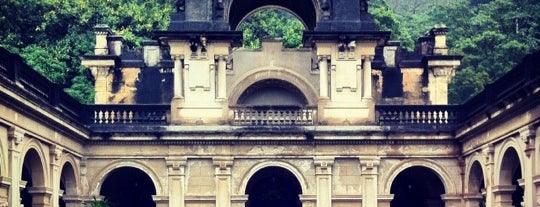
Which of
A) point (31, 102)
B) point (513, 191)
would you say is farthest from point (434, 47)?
point (31, 102)

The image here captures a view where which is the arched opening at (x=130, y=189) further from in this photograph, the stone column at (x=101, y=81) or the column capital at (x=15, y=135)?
the column capital at (x=15, y=135)

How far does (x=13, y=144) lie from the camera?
94.3ft

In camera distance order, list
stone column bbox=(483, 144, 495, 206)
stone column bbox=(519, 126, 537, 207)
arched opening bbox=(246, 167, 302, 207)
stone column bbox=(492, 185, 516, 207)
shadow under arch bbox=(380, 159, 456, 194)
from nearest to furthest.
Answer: stone column bbox=(519, 126, 537, 207), stone column bbox=(492, 185, 516, 207), stone column bbox=(483, 144, 495, 206), shadow under arch bbox=(380, 159, 456, 194), arched opening bbox=(246, 167, 302, 207)

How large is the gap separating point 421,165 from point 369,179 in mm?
1655

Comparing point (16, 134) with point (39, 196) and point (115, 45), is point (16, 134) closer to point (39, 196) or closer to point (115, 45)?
point (39, 196)

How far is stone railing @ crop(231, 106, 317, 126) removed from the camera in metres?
37.2

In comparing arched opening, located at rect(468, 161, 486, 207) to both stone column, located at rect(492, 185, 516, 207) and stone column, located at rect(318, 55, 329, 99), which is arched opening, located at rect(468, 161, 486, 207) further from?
stone column, located at rect(318, 55, 329, 99)

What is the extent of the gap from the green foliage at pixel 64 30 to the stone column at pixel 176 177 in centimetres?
1426

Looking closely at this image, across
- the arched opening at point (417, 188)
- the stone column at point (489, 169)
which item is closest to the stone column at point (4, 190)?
the stone column at point (489, 169)

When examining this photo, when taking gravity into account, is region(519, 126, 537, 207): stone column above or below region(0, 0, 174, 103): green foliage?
below

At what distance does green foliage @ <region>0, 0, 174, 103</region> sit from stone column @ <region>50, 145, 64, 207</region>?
1689 centimetres

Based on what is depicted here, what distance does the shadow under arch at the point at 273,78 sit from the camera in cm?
3859

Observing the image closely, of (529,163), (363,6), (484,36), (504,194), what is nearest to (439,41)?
(363,6)

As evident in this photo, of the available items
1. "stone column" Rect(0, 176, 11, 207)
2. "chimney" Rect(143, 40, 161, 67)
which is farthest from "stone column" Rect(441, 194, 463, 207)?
"stone column" Rect(0, 176, 11, 207)
